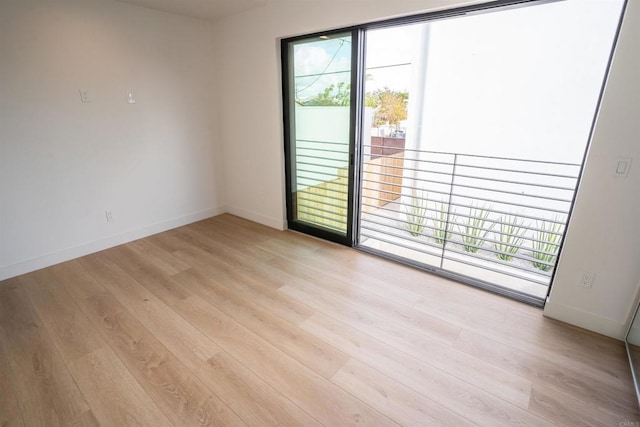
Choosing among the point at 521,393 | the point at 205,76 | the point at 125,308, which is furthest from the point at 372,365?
the point at 205,76

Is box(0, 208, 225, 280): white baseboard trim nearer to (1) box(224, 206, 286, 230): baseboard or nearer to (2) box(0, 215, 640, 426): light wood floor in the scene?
(2) box(0, 215, 640, 426): light wood floor

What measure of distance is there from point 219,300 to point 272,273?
1.82ft

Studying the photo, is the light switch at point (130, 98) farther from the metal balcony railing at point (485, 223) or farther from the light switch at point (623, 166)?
the light switch at point (623, 166)

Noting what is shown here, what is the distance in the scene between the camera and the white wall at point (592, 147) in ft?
5.91

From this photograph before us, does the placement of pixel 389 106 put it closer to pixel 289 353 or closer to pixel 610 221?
pixel 610 221

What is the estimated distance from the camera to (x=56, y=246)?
304 cm

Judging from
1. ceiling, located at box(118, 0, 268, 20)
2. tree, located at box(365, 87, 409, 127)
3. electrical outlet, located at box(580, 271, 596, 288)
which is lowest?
electrical outlet, located at box(580, 271, 596, 288)

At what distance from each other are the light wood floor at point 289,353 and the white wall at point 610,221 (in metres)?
0.19

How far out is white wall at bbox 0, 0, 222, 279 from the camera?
2.65 metres

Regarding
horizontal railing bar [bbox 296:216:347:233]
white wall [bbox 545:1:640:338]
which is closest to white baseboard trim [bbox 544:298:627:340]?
white wall [bbox 545:1:640:338]

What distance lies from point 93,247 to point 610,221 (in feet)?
14.4

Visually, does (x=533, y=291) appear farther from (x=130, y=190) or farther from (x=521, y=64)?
(x=130, y=190)

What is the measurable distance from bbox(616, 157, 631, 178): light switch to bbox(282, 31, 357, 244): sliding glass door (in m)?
1.92

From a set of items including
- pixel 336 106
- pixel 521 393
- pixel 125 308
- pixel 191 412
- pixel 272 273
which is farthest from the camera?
pixel 336 106
